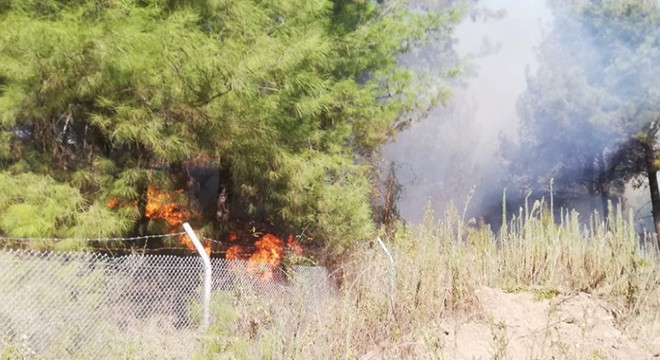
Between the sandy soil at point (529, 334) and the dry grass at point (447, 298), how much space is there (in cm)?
2

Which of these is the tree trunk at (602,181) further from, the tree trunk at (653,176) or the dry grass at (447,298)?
the dry grass at (447,298)

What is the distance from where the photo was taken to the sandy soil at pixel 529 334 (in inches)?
157

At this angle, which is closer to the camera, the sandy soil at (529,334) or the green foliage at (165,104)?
the sandy soil at (529,334)

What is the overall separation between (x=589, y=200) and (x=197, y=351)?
70.6ft

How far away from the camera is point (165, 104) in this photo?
6.85 metres

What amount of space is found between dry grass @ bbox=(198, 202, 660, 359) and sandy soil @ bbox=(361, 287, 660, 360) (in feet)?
0.07

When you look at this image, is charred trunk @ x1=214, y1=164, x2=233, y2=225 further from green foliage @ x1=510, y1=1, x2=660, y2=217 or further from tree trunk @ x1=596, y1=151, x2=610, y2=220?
tree trunk @ x1=596, y1=151, x2=610, y2=220

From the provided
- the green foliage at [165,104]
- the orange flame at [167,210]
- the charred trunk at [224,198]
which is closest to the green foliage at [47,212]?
the green foliage at [165,104]

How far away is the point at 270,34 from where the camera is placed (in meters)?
8.87

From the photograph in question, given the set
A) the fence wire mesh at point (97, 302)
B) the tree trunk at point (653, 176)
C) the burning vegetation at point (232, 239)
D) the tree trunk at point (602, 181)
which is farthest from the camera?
the tree trunk at point (602, 181)

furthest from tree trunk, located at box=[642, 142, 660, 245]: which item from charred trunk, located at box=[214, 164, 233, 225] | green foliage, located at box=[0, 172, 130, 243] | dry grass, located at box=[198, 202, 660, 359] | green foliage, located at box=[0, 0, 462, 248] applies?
green foliage, located at box=[0, 172, 130, 243]

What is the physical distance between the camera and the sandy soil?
3.99 meters

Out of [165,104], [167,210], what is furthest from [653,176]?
[165,104]

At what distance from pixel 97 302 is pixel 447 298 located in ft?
10.1
